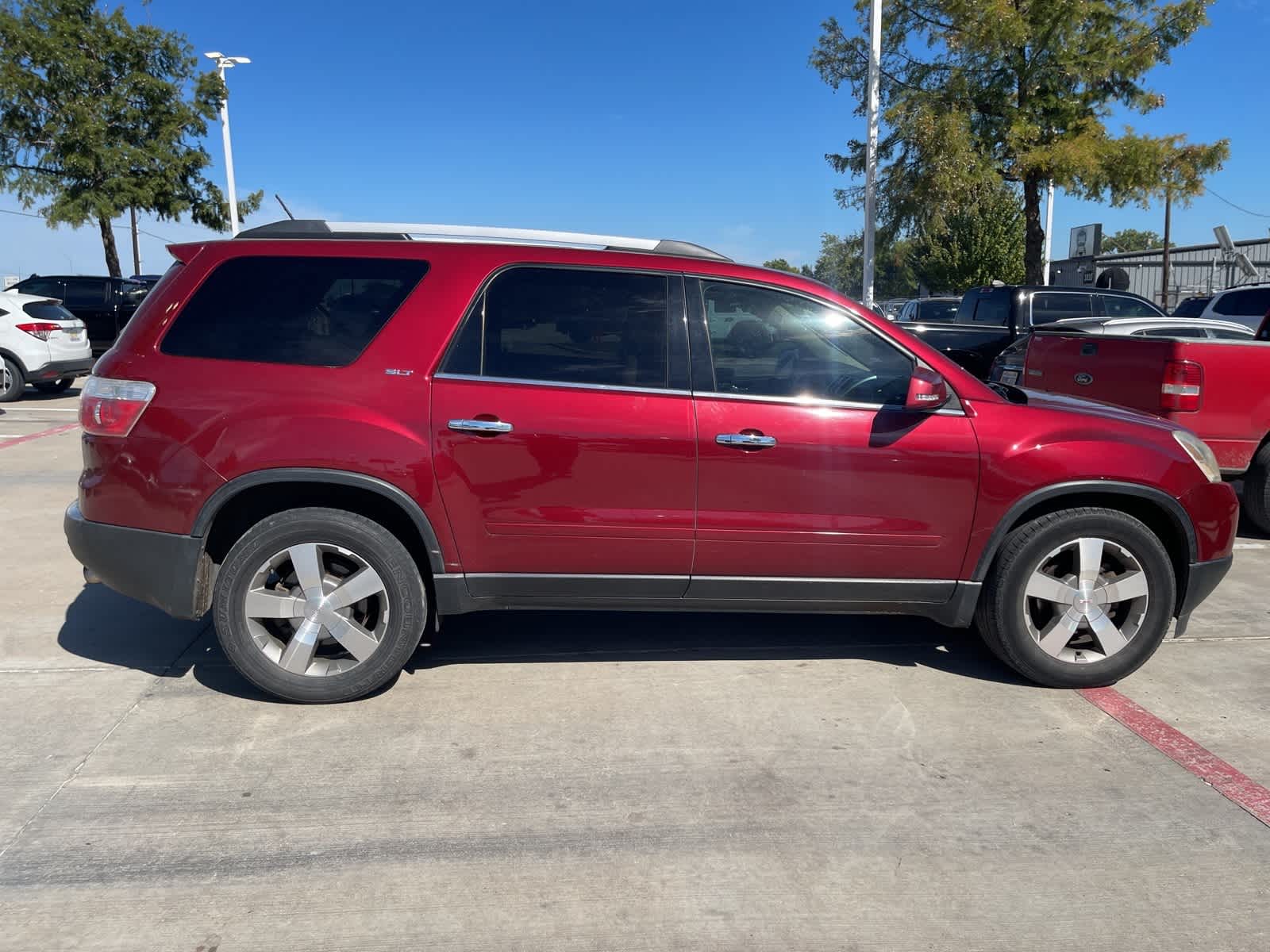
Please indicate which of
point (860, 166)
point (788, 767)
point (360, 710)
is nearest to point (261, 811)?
point (360, 710)

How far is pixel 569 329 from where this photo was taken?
3.87m

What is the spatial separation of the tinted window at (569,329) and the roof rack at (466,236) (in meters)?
0.18

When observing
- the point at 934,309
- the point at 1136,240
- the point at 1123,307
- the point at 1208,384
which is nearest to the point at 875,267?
the point at 934,309

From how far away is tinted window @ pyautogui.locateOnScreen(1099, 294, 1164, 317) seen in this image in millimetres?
13047

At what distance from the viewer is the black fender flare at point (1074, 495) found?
3949 millimetres

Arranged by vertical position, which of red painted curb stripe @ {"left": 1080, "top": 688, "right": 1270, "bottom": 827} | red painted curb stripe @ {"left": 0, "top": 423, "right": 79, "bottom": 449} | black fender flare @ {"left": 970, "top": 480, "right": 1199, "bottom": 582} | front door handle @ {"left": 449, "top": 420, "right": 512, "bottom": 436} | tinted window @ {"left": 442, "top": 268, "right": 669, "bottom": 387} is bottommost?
red painted curb stripe @ {"left": 1080, "top": 688, "right": 1270, "bottom": 827}

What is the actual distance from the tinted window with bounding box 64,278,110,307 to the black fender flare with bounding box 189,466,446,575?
58.2ft

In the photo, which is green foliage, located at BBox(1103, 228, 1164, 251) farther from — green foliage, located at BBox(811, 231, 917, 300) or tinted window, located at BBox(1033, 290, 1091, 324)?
tinted window, located at BBox(1033, 290, 1091, 324)

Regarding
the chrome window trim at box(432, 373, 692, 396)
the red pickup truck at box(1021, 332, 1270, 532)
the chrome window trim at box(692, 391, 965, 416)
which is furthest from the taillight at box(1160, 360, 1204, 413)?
the chrome window trim at box(432, 373, 692, 396)

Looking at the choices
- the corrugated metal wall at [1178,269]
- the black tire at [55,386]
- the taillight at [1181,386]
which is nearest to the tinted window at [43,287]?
the black tire at [55,386]

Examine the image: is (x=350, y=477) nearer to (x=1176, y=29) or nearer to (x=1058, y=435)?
(x=1058, y=435)

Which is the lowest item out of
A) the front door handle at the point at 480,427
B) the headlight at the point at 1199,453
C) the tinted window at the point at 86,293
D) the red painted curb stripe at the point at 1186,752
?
the red painted curb stripe at the point at 1186,752

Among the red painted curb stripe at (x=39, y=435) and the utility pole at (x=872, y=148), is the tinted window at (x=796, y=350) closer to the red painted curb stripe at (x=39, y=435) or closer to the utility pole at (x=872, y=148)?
the red painted curb stripe at (x=39, y=435)

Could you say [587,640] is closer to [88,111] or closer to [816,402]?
[816,402]
